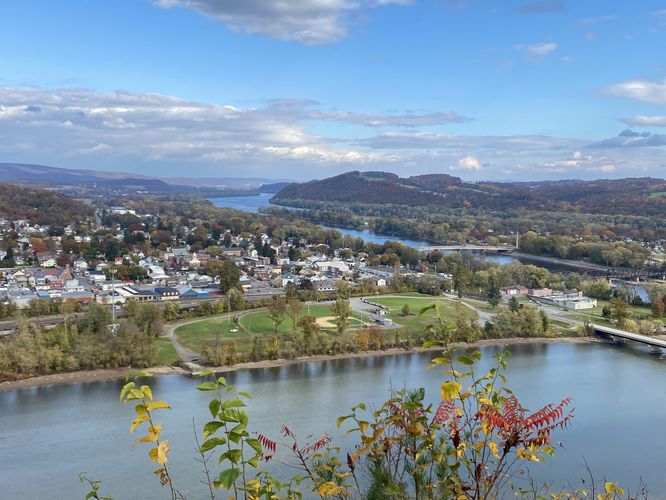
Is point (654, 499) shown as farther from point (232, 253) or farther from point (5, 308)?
point (232, 253)

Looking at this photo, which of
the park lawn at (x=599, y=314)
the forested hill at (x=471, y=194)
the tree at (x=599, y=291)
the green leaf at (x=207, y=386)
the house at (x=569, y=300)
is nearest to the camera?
the green leaf at (x=207, y=386)

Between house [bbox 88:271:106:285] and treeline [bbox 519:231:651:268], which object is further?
treeline [bbox 519:231:651:268]

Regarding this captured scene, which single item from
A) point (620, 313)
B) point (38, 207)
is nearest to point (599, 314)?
point (620, 313)

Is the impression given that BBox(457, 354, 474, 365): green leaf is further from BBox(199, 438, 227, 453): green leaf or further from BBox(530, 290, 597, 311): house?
BBox(530, 290, 597, 311): house

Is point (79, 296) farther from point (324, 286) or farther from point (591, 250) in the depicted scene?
point (591, 250)

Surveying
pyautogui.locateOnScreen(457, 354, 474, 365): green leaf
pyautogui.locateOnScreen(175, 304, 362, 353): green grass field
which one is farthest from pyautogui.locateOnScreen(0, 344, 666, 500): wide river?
pyautogui.locateOnScreen(457, 354, 474, 365): green leaf

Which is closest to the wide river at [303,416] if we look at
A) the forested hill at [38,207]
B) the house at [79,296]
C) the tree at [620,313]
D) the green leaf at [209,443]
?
the tree at [620,313]

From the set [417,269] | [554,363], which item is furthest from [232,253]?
[554,363]

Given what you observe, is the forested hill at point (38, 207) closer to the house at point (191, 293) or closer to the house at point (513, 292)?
the house at point (191, 293)

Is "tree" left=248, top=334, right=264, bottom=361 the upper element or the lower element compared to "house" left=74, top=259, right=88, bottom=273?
lower
